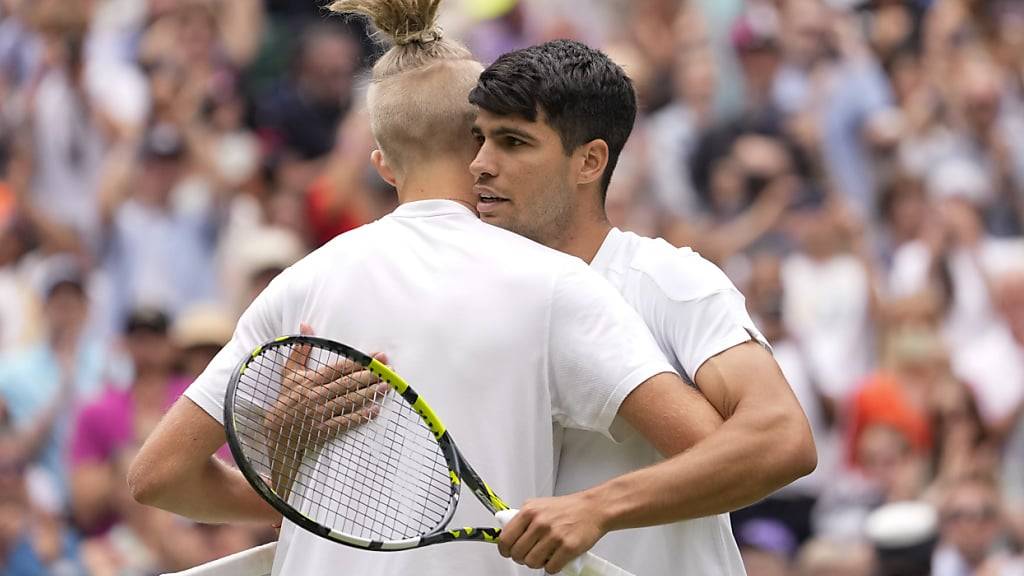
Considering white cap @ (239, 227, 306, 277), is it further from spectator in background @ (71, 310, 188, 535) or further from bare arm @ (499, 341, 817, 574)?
bare arm @ (499, 341, 817, 574)

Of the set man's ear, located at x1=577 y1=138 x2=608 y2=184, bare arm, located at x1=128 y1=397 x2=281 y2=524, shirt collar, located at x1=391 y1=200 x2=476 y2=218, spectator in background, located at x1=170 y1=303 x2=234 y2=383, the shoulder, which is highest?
man's ear, located at x1=577 y1=138 x2=608 y2=184

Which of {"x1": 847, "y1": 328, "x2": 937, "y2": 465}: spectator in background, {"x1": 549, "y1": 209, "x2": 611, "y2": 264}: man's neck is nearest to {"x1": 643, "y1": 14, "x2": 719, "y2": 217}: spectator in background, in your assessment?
{"x1": 847, "y1": 328, "x2": 937, "y2": 465}: spectator in background

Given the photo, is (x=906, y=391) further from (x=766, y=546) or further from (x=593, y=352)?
(x=593, y=352)

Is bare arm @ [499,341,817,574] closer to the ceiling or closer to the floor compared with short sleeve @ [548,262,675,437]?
closer to the floor

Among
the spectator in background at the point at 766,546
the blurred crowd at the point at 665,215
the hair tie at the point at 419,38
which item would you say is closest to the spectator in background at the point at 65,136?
the blurred crowd at the point at 665,215

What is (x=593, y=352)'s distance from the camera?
324 cm

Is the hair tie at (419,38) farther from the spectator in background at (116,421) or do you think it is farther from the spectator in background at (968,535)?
the spectator in background at (968,535)

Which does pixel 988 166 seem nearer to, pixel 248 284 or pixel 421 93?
pixel 248 284

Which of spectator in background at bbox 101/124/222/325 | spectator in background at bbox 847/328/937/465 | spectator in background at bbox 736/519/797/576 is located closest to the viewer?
spectator in background at bbox 736/519/797/576

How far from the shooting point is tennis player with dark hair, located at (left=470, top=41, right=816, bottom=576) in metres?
3.28

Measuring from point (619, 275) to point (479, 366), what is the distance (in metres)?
0.53

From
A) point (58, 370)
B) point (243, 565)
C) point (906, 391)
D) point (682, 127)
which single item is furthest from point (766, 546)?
point (243, 565)

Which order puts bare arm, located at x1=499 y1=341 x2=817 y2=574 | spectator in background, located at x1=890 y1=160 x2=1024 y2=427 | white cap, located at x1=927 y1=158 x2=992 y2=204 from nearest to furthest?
bare arm, located at x1=499 y1=341 x2=817 y2=574
spectator in background, located at x1=890 y1=160 x2=1024 y2=427
white cap, located at x1=927 y1=158 x2=992 y2=204

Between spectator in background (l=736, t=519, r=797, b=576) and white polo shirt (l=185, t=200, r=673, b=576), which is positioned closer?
white polo shirt (l=185, t=200, r=673, b=576)
